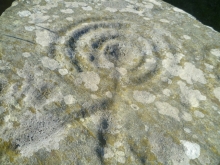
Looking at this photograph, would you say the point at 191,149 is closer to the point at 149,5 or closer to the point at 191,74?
the point at 191,74

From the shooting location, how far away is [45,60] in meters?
1.86

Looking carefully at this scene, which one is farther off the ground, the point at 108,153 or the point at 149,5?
the point at 149,5

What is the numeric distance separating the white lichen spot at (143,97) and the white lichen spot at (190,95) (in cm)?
26

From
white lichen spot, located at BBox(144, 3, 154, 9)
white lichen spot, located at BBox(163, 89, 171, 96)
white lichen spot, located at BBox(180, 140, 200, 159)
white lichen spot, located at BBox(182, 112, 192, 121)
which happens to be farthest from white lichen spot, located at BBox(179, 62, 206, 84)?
white lichen spot, located at BBox(144, 3, 154, 9)

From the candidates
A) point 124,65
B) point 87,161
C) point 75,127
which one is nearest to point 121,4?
point 124,65

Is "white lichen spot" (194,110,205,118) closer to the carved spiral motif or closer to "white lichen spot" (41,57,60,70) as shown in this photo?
the carved spiral motif

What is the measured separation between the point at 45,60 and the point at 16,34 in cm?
41

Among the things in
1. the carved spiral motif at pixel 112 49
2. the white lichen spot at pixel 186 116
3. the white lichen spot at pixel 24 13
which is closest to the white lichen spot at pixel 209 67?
the carved spiral motif at pixel 112 49

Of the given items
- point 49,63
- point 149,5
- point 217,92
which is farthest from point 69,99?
point 149,5

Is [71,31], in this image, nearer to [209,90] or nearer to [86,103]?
[86,103]

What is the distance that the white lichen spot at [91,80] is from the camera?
1.76 m

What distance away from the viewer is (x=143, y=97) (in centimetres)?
176

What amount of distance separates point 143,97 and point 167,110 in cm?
20

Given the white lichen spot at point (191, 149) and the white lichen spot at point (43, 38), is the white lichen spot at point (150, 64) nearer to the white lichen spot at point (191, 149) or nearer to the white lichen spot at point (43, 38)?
the white lichen spot at point (191, 149)
